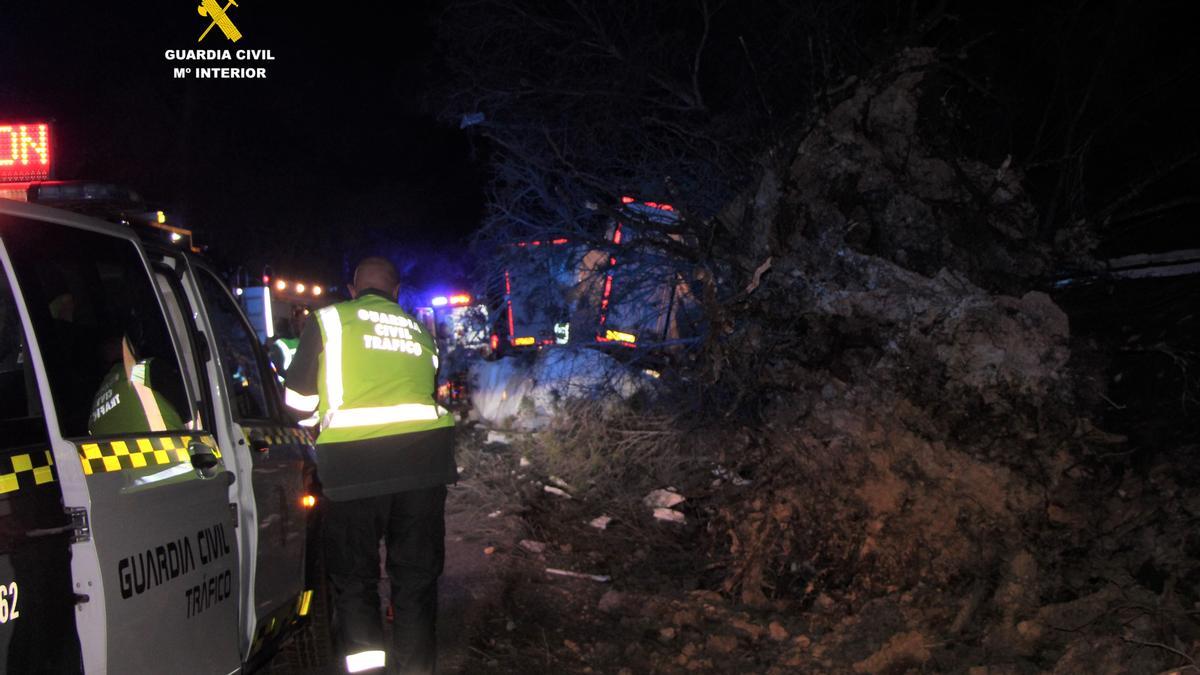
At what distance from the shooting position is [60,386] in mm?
2354

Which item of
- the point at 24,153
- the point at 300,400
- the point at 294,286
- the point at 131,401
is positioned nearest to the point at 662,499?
the point at 300,400

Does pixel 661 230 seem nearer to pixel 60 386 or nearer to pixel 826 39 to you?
pixel 826 39

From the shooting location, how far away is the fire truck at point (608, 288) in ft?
29.4

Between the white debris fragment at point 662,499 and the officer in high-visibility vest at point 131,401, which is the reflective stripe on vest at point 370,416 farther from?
the white debris fragment at point 662,499

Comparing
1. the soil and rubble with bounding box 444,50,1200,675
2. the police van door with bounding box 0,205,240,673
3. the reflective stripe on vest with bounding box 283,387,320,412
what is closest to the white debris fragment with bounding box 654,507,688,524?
the soil and rubble with bounding box 444,50,1200,675

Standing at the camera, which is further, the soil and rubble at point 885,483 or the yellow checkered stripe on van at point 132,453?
the soil and rubble at point 885,483

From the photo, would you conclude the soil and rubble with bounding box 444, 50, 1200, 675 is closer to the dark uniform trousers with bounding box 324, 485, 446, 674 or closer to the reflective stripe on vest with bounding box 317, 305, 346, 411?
the dark uniform trousers with bounding box 324, 485, 446, 674

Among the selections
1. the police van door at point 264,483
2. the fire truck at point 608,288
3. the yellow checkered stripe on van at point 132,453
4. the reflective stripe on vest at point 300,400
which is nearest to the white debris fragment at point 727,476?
the fire truck at point 608,288

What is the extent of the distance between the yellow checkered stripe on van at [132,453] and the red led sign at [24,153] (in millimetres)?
1387

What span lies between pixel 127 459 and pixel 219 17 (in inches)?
573

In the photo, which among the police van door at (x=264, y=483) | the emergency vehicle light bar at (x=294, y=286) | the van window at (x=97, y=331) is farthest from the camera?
the emergency vehicle light bar at (x=294, y=286)

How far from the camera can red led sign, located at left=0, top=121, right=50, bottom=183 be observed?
3.46 meters

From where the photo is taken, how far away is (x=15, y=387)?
2.30m

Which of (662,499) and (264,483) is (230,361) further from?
(662,499)
